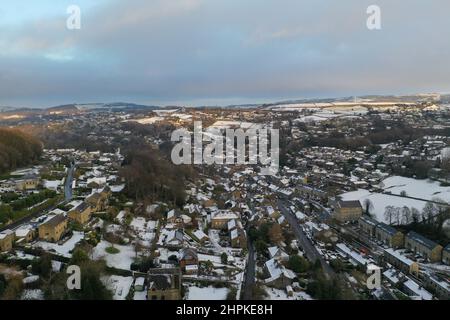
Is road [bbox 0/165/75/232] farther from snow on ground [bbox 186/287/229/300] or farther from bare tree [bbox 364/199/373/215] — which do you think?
bare tree [bbox 364/199/373/215]

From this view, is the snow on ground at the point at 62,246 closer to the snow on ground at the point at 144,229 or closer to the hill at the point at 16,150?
the snow on ground at the point at 144,229

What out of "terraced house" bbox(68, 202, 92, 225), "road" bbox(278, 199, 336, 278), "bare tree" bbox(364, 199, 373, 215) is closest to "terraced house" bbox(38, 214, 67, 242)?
"terraced house" bbox(68, 202, 92, 225)

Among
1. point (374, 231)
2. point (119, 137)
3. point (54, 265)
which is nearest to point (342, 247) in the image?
point (374, 231)

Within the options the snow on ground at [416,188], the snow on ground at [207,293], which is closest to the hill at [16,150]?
the snow on ground at [207,293]

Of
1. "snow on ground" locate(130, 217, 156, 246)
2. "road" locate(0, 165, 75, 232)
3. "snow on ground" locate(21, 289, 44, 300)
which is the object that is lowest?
"snow on ground" locate(130, 217, 156, 246)

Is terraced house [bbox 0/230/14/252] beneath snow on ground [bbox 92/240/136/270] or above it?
above

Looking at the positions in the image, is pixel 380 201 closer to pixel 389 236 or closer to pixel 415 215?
pixel 415 215

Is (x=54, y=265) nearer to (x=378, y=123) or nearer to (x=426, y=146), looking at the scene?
(x=426, y=146)
